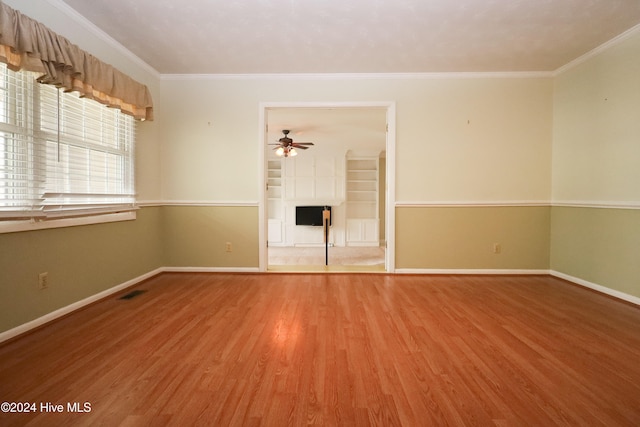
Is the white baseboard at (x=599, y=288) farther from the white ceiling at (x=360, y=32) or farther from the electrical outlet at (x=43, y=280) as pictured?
the electrical outlet at (x=43, y=280)

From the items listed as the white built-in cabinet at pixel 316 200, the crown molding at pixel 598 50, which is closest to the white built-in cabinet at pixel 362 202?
the white built-in cabinet at pixel 316 200

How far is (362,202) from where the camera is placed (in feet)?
25.2

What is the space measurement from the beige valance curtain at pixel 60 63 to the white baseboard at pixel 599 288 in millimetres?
5064

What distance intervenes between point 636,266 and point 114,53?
5.31 metres

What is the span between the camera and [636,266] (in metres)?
2.75

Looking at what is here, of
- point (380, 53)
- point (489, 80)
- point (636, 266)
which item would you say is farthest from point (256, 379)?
point (489, 80)

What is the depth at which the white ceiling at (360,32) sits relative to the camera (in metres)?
2.41

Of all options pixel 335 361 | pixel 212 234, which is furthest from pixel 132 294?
pixel 335 361

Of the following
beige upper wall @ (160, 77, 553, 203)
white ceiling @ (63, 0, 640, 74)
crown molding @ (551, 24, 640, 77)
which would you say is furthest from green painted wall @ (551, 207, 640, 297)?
white ceiling @ (63, 0, 640, 74)

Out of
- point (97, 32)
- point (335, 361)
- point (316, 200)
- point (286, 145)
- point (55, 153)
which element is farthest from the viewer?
point (316, 200)

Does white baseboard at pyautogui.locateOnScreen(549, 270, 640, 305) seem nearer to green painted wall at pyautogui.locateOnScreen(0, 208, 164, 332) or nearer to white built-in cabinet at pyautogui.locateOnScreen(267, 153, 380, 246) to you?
white built-in cabinet at pyautogui.locateOnScreen(267, 153, 380, 246)

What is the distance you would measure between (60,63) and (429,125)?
11.7 feet

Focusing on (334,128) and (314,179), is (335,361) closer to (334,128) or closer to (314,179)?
(334,128)

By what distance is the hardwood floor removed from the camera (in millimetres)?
1356
